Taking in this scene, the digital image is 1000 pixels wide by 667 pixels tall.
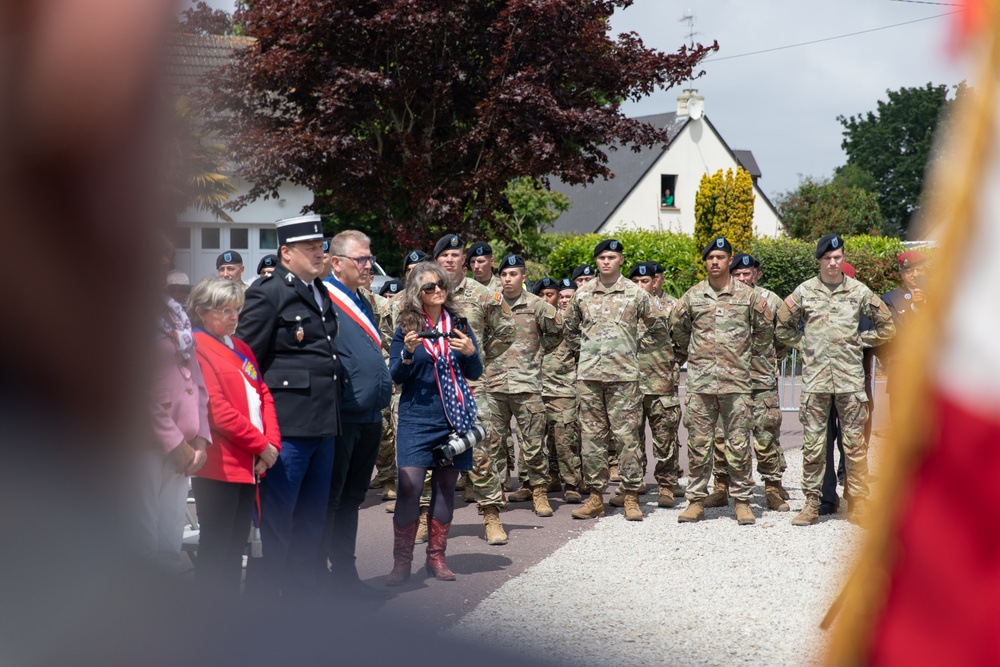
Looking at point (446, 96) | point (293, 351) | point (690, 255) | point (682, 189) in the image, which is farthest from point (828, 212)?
point (293, 351)

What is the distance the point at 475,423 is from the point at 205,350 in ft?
6.49

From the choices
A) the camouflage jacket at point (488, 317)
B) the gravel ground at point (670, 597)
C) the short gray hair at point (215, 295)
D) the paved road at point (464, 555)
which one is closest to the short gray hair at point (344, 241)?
the short gray hair at point (215, 295)

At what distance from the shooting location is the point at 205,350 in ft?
17.0

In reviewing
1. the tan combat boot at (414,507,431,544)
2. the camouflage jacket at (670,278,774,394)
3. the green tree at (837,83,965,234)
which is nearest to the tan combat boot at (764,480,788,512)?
the camouflage jacket at (670,278,774,394)

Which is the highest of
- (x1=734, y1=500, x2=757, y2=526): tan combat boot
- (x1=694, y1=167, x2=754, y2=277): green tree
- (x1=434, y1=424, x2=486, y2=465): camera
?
(x1=694, y1=167, x2=754, y2=277): green tree

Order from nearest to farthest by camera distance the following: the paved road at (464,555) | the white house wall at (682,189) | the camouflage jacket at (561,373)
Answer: the paved road at (464,555), the camouflage jacket at (561,373), the white house wall at (682,189)

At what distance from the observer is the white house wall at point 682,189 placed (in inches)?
1903

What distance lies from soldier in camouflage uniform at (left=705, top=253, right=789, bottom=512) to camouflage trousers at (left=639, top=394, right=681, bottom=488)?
0.42 metres

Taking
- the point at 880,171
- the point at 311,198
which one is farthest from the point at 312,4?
the point at 880,171

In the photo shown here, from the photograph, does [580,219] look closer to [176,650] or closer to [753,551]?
[753,551]

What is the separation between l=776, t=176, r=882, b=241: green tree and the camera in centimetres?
4388

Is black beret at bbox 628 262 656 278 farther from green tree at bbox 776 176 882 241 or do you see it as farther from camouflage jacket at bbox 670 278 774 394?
green tree at bbox 776 176 882 241

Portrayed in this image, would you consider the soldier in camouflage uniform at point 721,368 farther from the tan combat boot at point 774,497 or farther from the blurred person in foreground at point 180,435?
the blurred person in foreground at point 180,435

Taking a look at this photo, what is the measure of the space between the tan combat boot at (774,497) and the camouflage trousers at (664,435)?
0.85 metres
